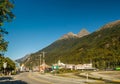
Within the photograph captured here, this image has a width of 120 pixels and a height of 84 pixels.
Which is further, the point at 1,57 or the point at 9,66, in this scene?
the point at 9,66

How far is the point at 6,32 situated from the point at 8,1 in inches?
123

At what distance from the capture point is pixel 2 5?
29.7 m

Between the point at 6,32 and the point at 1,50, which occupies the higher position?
the point at 6,32

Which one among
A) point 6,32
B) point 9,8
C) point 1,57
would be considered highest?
point 9,8

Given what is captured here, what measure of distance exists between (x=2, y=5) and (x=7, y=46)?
403cm

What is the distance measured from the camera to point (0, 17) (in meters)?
30.3

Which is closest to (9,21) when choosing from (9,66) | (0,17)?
(0,17)

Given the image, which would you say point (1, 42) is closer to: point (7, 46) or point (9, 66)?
point (7, 46)

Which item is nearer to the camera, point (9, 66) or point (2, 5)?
point (2, 5)

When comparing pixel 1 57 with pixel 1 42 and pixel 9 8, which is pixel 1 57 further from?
pixel 9 8

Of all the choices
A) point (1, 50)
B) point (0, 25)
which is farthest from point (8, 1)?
point (1, 50)

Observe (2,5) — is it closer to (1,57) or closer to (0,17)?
(0,17)

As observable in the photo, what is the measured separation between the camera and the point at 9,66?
18462 centimetres

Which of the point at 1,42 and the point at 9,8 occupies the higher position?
the point at 9,8
